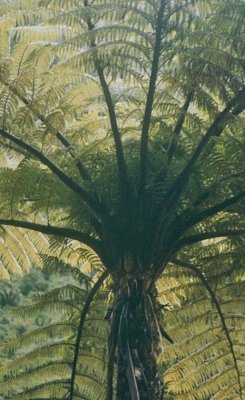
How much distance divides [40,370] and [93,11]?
1.45 meters

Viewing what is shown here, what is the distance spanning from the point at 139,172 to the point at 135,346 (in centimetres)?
54

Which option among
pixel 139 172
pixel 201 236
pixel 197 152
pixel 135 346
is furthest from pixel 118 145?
pixel 135 346

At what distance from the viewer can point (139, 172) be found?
7.78ft

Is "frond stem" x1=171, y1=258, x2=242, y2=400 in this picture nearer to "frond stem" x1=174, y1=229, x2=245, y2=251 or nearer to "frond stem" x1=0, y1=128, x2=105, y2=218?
"frond stem" x1=174, y1=229, x2=245, y2=251

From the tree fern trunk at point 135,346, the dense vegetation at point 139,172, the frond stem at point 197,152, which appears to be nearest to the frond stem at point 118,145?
the dense vegetation at point 139,172

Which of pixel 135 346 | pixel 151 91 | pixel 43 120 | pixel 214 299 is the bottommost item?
pixel 135 346

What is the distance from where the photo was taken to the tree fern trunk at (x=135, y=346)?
223 centimetres

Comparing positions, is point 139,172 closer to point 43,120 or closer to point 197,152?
point 197,152

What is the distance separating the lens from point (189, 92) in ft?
7.75

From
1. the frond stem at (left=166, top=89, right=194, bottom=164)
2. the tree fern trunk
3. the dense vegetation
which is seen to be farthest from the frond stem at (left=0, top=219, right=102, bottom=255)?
the frond stem at (left=166, top=89, right=194, bottom=164)

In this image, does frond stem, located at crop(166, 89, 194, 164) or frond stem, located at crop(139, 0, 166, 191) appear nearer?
frond stem, located at crop(139, 0, 166, 191)

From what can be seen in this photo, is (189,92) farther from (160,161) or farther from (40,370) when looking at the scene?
(40,370)

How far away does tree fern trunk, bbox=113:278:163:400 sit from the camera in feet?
7.32

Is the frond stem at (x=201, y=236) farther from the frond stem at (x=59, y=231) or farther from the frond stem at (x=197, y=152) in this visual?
the frond stem at (x=59, y=231)
